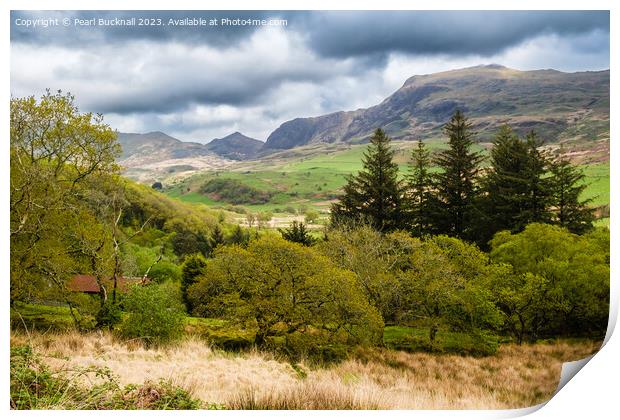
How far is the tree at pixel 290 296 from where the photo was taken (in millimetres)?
8797

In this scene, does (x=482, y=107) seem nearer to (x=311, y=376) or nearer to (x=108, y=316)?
(x=311, y=376)

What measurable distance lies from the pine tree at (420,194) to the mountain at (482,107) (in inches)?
144

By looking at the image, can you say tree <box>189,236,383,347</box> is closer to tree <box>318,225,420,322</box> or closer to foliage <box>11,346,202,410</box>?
tree <box>318,225,420,322</box>

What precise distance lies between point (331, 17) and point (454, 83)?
384 centimetres

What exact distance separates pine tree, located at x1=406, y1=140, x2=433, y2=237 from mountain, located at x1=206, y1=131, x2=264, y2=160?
697 cm

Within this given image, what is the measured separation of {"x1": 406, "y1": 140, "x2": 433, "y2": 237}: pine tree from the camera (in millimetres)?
16016

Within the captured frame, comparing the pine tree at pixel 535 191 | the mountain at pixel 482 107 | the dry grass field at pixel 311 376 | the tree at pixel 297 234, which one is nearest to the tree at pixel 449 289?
the pine tree at pixel 535 191

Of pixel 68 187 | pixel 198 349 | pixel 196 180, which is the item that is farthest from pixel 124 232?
pixel 196 180

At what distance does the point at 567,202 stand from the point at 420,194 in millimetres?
5294

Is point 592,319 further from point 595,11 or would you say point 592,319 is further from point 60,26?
point 60,26

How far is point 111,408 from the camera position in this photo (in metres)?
4.95

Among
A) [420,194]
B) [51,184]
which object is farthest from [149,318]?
[420,194]

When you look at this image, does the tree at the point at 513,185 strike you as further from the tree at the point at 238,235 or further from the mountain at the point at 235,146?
the tree at the point at 238,235

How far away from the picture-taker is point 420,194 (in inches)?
645
